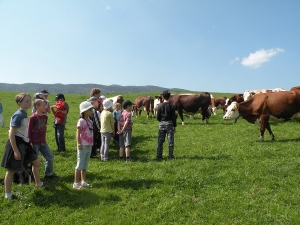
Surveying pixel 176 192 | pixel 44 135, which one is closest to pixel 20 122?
pixel 44 135

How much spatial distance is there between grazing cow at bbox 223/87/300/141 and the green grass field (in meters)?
1.92

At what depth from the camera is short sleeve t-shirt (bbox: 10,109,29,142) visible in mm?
5525

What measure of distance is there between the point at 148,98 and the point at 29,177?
1762 cm

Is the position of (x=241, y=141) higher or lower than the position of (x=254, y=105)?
lower

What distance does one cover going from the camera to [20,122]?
557 centimetres

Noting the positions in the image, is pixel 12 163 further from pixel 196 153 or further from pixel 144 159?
pixel 196 153

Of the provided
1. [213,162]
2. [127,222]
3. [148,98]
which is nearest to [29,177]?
[127,222]

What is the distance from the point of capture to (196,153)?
9.69 metres

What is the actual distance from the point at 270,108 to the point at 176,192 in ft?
24.0

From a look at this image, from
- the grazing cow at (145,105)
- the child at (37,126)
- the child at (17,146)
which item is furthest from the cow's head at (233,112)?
the grazing cow at (145,105)

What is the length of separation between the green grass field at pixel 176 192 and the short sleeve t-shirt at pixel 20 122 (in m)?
1.47

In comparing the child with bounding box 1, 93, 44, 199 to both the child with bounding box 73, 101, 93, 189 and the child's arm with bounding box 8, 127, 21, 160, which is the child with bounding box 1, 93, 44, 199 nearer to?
the child's arm with bounding box 8, 127, 21, 160

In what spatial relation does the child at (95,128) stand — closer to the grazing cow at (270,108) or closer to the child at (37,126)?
the child at (37,126)

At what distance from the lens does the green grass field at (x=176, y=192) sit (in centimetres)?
510
